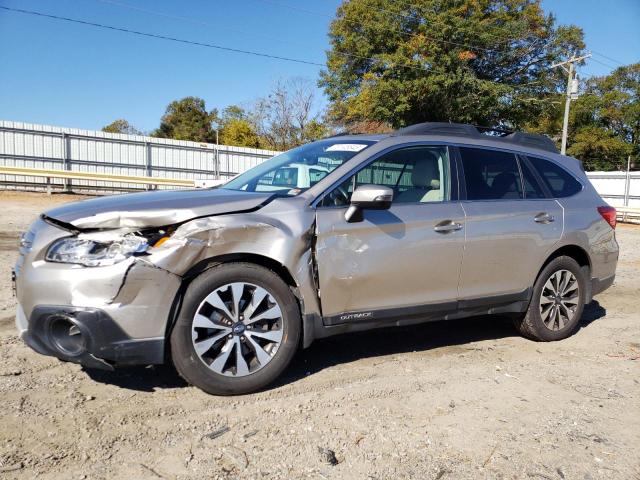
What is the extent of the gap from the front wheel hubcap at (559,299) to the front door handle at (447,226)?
124 centimetres

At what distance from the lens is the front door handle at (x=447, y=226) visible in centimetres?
388

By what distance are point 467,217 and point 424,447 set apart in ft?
6.33

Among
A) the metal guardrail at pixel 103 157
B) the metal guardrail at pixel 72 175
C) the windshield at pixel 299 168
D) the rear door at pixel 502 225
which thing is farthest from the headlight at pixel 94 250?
the metal guardrail at pixel 103 157

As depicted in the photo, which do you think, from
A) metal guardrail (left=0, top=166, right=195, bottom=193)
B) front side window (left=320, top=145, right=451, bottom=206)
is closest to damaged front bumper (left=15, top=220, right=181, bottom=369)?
front side window (left=320, top=145, right=451, bottom=206)

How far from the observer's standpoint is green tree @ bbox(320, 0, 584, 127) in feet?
87.1

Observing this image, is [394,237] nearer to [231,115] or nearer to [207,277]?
[207,277]

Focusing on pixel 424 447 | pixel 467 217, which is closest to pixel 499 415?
pixel 424 447

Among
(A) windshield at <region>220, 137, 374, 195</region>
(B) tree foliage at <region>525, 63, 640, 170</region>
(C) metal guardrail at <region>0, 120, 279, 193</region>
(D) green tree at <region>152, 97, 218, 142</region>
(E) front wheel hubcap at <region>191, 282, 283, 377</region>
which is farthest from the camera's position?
(D) green tree at <region>152, 97, 218, 142</region>

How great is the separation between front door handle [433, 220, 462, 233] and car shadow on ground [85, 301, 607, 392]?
43.5 inches

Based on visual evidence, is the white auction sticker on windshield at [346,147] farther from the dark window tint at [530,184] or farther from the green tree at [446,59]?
the green tree at [446,59]

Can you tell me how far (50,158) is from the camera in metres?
21.1

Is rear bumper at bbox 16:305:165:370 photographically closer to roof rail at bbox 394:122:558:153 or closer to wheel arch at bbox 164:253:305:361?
wheel arch at bbox 164:253:305:361

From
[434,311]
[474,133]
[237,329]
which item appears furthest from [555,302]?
[237,329]

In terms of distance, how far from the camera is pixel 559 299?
4.72 meters
